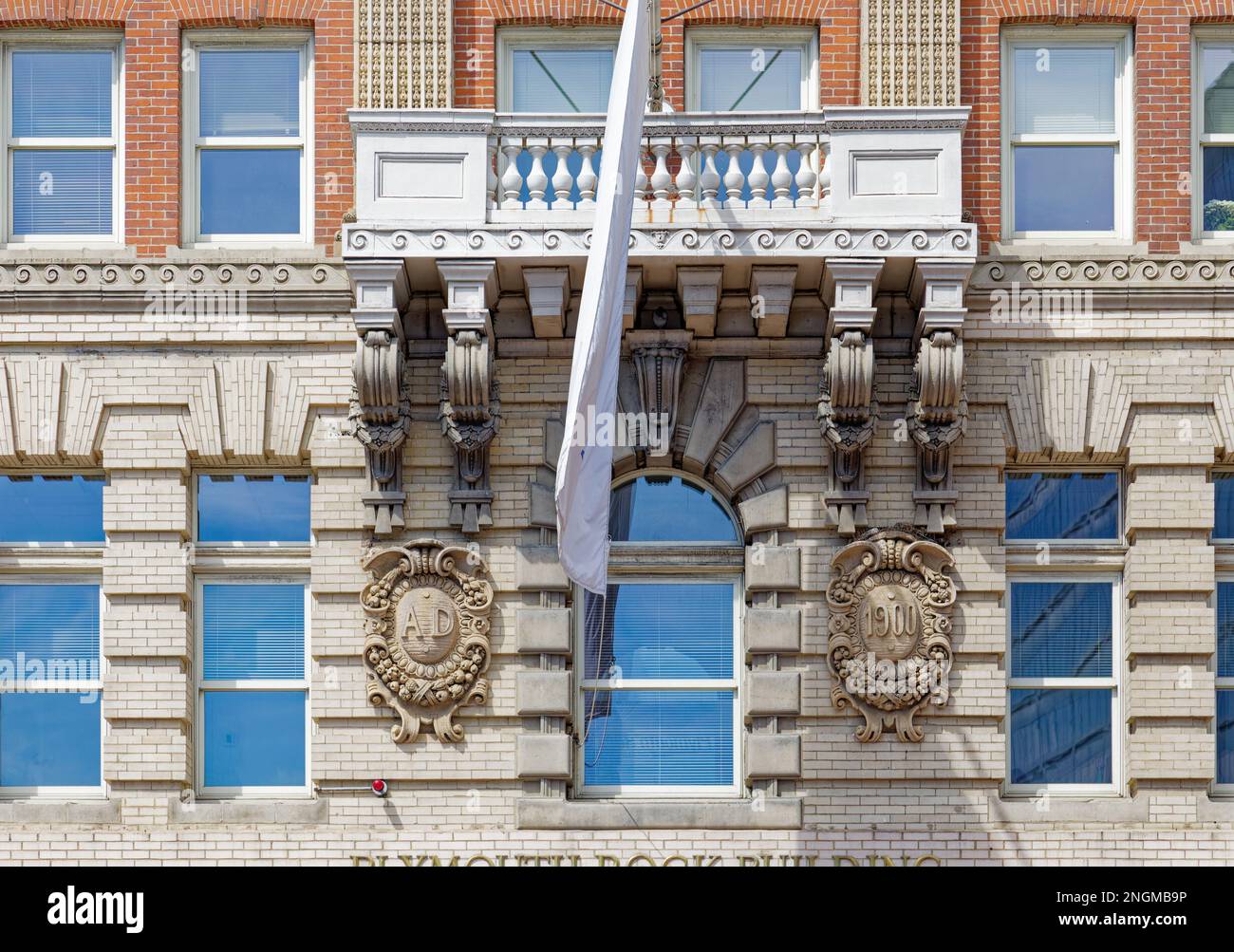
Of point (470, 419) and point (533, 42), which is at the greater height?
point (533, 42)

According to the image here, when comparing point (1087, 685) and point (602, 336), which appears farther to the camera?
point (1087, 685)

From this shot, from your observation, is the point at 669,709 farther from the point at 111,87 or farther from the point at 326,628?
the point at 111,87

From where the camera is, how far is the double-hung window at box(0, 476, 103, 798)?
58.5 ft

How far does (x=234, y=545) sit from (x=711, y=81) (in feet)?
18.9

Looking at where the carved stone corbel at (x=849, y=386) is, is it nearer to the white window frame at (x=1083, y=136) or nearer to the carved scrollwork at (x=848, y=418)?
the carved scrollwork at (x=848, y=418)

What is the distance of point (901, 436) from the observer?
17.8 meters

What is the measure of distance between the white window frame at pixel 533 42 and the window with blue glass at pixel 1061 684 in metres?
5.93

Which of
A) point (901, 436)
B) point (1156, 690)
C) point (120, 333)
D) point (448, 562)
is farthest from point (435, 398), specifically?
point (1156, 690)

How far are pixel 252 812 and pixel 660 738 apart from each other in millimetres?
3447

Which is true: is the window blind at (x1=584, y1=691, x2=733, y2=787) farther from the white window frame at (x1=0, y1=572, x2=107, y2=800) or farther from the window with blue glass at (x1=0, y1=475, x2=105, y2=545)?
the window with blue glass at (x1=0, y1=475, x2=105, y2=545)

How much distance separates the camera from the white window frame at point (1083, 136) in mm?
18281

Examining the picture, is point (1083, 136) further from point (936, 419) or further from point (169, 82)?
point (169, 82)

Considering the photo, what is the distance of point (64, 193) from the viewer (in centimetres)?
1845

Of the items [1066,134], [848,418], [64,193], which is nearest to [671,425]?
[848,418]
